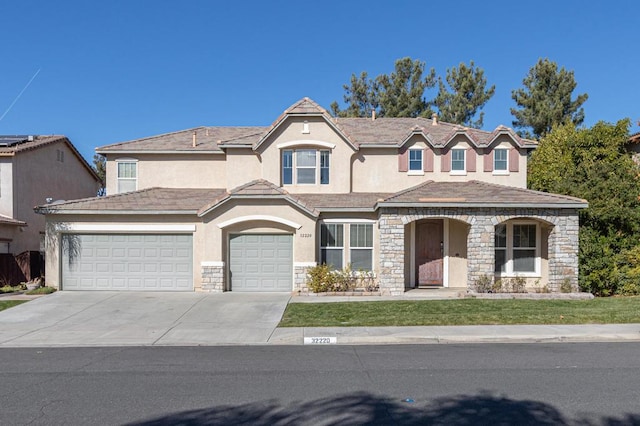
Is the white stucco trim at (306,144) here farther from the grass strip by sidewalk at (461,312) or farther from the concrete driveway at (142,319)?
the grass strip by sidewalk at (461,312)

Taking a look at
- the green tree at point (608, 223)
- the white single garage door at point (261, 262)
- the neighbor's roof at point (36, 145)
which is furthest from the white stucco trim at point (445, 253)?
the neighbor's roof at point (36, 145)

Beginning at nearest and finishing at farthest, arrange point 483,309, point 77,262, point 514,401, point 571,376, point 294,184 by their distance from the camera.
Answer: point 514,401, point 571,376, point 483,309, point 77,262, point 294,184

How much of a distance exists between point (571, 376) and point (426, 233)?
11.5 meters

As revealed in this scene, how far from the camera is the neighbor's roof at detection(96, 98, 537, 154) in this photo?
65.0 ft

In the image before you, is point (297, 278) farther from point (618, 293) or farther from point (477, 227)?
point (618, 293)

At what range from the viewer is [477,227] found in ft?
55.9

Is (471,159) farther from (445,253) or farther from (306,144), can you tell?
(306,144)

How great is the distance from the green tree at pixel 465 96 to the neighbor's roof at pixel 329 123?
51.5 ft

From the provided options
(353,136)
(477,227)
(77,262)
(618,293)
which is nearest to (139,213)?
(77,262)

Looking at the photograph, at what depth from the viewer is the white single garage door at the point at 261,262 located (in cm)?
1805

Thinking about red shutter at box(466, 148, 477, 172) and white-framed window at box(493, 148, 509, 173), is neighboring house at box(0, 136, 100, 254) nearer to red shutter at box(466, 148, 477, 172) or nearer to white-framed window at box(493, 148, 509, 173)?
red shutter at box(466, 148, 477, 172)

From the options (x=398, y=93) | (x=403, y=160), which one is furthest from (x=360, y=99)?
(x=403, y=160)

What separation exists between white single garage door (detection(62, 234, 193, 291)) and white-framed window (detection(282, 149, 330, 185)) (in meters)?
4.72

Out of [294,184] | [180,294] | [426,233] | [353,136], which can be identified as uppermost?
[353,136]
